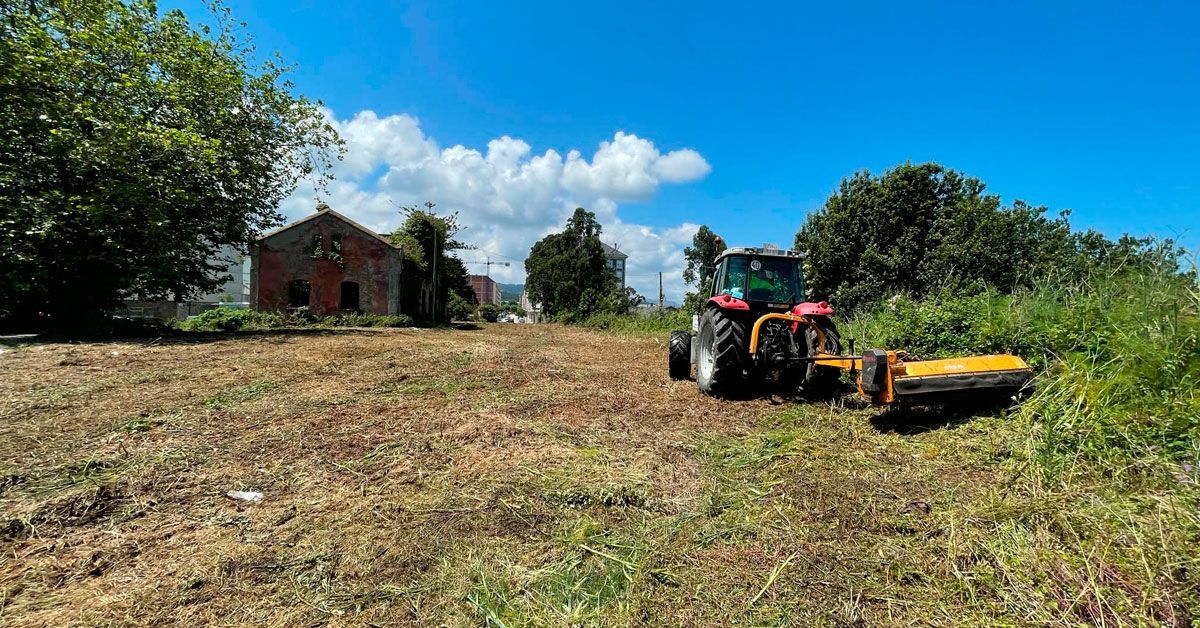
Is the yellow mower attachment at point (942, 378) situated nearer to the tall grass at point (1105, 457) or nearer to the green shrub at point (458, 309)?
the tall grass at point (1105, 457)

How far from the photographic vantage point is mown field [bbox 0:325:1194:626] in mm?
2105

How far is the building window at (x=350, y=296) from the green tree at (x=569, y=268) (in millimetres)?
15620

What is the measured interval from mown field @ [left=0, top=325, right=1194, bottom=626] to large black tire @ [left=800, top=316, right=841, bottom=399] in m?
0.45

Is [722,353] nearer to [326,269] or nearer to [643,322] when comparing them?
[643,322]

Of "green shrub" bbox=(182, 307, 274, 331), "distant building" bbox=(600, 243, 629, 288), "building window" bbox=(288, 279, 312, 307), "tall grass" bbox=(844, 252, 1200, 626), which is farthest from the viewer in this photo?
"distant building" bbox=(600, 243, 629, 288)

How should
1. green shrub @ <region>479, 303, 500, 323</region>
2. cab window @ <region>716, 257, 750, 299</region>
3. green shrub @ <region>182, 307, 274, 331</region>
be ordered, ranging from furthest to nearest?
1. green shrub @ <region>479, 303, 500, 323</region>
2. green shrub @ <region>182, 307, 274, 331</region>
3. cab window @ <region>716, 257, 750, 299</region>

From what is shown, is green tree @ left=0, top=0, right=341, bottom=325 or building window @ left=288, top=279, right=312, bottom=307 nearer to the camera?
green tree @ left=0, top=0, right=341, bottom=325

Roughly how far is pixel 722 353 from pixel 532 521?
3.50m

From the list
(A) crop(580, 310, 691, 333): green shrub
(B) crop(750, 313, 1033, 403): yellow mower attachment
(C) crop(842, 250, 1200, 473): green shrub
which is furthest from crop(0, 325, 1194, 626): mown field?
(A) crop(580, 310, 691, 333): green shrub

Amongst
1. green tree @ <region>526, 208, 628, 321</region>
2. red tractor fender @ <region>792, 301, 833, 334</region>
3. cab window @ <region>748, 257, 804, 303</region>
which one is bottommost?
red tractor fender @ <region>792, 301, 833, 334</region>

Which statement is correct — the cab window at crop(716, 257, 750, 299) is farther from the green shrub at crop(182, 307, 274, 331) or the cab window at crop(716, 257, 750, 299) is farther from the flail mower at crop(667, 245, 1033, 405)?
the green shrub at crop(182, 307, 274, 331)

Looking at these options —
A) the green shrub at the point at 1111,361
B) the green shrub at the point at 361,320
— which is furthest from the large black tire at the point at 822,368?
the green shrub at the point at 361,320

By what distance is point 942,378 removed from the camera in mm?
4195

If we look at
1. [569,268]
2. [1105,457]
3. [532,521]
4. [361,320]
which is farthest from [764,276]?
[569,268]
